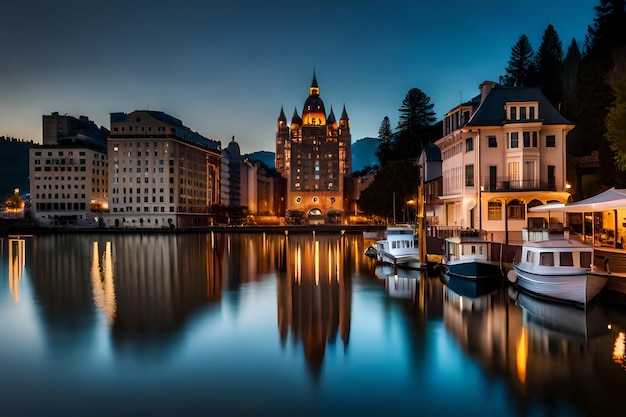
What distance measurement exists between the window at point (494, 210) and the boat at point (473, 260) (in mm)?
9243

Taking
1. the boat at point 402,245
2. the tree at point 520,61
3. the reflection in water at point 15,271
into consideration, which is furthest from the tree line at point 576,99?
the reflection in water at point 15,271

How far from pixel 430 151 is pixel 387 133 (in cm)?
10889

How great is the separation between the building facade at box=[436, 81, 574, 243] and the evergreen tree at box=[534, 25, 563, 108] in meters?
35.2

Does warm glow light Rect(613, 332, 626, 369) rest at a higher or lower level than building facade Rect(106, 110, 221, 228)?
lower

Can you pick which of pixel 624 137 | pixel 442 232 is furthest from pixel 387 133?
pixel 624 137

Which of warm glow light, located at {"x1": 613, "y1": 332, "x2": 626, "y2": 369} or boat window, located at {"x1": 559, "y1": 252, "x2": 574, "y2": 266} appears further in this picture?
boat window, located at {"x1": 559, "y1": 252, "x2": 574, "y2": 266}

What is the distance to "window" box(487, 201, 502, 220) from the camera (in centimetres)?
4703

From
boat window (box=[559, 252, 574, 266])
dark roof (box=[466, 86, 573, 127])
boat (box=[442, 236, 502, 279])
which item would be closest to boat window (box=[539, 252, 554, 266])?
boat window (box=[559, 252, 574, 266])

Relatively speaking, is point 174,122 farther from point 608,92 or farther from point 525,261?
point 525,261

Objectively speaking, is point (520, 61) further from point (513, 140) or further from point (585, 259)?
point (585, 259)

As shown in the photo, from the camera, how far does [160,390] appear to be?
1686 centimetres

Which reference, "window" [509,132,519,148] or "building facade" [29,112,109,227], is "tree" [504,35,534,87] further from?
"building facade" [29,112,109,227]

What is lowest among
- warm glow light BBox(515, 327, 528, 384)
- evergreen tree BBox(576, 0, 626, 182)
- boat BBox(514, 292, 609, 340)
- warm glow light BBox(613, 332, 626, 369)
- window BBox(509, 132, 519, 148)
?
warm glow light BBox(515, 327, 528, 384)

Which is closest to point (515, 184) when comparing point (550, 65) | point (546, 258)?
point (546, 258)
